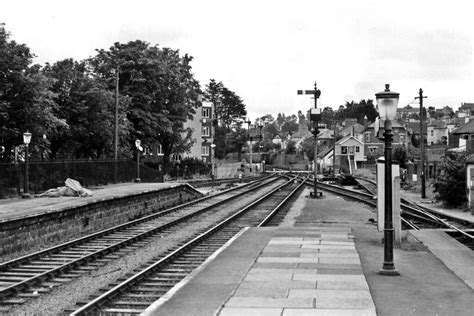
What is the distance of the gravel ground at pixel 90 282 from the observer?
9.51 meters

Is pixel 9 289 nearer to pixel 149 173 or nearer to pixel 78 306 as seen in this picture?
pixel 78 306

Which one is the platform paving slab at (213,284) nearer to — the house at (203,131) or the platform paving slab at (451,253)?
the platform paving slab at (451,253)

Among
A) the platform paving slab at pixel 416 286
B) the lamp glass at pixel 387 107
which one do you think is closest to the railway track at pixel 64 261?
the platform paving slab at pixel 416 286

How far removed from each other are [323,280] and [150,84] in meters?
42.0

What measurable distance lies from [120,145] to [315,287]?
37.7 meters

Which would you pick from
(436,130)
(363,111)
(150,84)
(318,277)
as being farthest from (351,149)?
(318,277)

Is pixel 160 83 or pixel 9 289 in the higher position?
pixel 160 83

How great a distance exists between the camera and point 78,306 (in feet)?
30.8

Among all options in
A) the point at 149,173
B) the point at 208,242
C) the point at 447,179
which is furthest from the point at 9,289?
the point at 149,173

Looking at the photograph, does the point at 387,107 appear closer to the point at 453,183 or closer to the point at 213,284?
the point at 213,284

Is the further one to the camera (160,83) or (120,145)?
(160,83)

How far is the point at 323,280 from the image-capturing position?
10.1 metres

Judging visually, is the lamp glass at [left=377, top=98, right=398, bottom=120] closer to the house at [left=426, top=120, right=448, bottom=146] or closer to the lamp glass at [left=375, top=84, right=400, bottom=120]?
the lamp glass at [left=375, top=84, right=400, bottom=120]

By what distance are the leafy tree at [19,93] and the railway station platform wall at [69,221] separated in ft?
21.1
